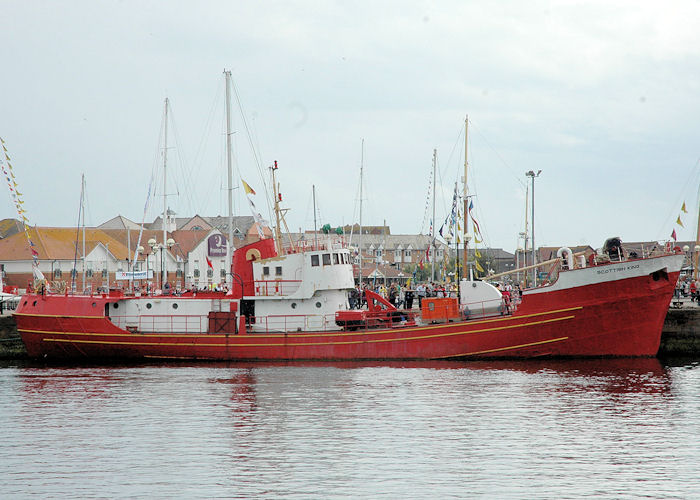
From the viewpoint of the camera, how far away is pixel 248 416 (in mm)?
25781

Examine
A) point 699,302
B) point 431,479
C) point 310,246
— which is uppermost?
point 310,246

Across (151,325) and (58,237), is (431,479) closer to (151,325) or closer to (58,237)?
(151,325)

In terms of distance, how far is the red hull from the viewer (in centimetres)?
3519

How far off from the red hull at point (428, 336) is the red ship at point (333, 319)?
0.14 ft

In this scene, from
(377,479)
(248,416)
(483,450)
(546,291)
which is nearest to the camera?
(377,479)

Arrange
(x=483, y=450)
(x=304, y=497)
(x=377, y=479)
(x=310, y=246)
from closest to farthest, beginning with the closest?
(x=304, y=497)
(x=377, y=479)
(x=483, y=450)
(x=310, y=246)

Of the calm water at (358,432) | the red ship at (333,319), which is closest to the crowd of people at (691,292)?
the red ship at (333,319)

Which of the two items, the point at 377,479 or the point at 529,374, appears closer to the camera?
the point at 377,479

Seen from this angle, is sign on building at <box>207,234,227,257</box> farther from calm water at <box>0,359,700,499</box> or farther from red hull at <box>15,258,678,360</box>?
calm water at <box>0,359,700,499</box>

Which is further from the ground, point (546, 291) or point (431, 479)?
point (546, 291)

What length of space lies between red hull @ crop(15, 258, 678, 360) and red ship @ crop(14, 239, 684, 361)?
0.14 feet

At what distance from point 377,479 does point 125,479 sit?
5.34m

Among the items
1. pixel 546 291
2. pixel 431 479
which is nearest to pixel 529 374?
pixel 546 291

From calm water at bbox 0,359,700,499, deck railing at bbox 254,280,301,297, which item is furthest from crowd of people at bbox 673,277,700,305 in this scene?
deck railing at bbox 254,280,301,297
